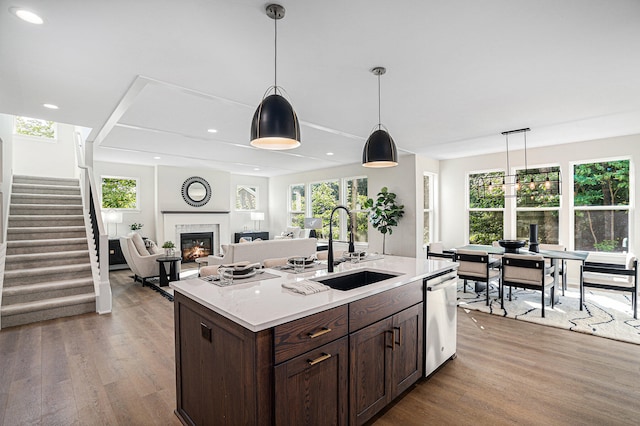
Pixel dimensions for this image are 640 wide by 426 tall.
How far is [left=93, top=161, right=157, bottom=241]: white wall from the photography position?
770cm

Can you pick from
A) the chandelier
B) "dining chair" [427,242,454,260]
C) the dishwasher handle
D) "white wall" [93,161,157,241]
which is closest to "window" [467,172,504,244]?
the chandelier

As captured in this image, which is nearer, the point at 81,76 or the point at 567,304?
the point at 81,76

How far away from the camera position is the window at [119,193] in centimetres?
774

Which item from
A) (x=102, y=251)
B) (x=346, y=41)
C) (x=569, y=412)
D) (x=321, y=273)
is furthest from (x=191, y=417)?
(x=102, y=251)

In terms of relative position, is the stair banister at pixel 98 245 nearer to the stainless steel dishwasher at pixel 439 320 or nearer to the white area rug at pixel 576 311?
the stainless steel dishwasher at pixel 439 320

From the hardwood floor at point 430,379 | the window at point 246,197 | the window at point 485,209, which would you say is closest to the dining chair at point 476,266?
the hardwood floor at point 430,379

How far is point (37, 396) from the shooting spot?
2.36 meters

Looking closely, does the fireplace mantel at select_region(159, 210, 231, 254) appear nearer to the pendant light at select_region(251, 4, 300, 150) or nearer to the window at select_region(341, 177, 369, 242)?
the window at select_region(341, 177, 369, 242)

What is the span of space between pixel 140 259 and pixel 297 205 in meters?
4.89

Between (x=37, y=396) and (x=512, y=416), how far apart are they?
3401mm

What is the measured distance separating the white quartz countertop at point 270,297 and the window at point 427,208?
4.93 meters

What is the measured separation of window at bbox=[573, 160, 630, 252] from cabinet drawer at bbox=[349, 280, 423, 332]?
5049 millimetres

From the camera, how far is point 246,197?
408 inches

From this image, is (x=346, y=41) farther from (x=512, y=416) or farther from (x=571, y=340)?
(x=571, y=340)
